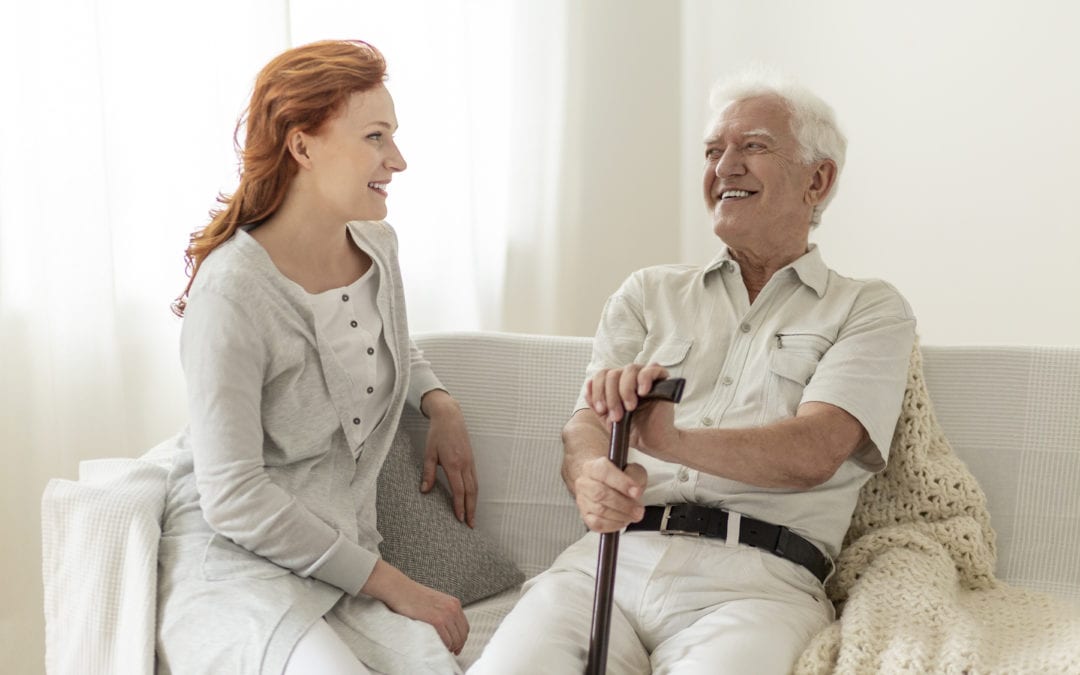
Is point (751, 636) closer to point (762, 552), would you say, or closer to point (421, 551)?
point (762, 552)

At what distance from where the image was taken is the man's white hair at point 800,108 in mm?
2227

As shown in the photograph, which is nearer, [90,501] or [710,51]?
[90,501]

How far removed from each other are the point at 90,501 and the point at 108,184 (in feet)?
3.14

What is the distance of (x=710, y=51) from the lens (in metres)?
3.65

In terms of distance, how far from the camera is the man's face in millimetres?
2205

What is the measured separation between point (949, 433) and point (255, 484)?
50.6 inches

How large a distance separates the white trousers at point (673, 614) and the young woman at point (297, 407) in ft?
0.47

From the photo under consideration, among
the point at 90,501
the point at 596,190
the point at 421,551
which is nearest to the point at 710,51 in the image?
the point at 596,190

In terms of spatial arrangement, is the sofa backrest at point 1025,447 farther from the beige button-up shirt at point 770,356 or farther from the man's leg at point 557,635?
the man's leg at point 557,635

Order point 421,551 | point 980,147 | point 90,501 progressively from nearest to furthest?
point 90,501 → point 421,551 → point 980,147

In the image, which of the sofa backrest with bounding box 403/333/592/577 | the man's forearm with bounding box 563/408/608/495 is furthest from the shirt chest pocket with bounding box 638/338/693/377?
the sofa backrest with bounding box 403/333/592/577

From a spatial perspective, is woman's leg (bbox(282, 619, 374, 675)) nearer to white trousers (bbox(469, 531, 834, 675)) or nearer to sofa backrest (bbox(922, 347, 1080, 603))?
white trousers (bbox(469, 531, 834, 675))

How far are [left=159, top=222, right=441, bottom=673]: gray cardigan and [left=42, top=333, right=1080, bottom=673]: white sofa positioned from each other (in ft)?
0.25

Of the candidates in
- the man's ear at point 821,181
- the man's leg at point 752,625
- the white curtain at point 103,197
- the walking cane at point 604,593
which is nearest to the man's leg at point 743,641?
the man's leg at point 752,625
